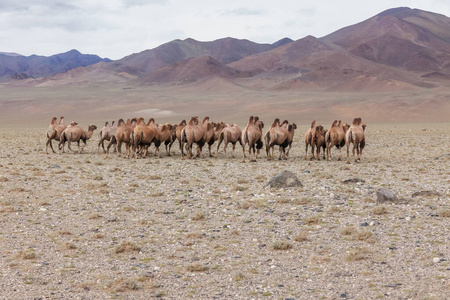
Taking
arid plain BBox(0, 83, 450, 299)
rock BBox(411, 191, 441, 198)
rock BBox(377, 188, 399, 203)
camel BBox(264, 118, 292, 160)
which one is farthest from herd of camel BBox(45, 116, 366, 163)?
rock BBox(377, 188, 399, 203)

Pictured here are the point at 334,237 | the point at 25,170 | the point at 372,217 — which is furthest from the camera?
the point at 25,170

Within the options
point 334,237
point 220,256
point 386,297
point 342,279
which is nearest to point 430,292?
point 386,297

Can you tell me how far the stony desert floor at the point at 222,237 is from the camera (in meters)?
7.04

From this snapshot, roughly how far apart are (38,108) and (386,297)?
350ft

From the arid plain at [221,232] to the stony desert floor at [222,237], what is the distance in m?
0.03

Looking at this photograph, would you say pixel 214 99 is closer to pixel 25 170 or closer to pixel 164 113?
pixel 164 113

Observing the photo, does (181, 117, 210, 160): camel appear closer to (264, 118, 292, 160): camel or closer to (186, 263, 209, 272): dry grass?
(264, 118, 292, 160): camel

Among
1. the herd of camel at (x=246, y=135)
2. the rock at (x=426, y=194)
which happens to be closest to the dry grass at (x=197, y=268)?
the rock at (x=426, y=194)

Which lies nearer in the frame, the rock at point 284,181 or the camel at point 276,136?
the rock at point 284,181

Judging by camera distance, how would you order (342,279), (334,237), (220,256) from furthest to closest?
1. (334,237)
2. (220,256)
3. (342,279)

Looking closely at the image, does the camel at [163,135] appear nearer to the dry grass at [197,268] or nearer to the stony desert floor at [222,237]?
the stony desert floor at [222,237]

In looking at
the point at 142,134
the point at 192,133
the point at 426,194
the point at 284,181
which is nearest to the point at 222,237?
the point at 284,181

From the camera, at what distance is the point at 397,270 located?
24.5ft

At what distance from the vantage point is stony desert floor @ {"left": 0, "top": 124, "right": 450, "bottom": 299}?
23.1ft
